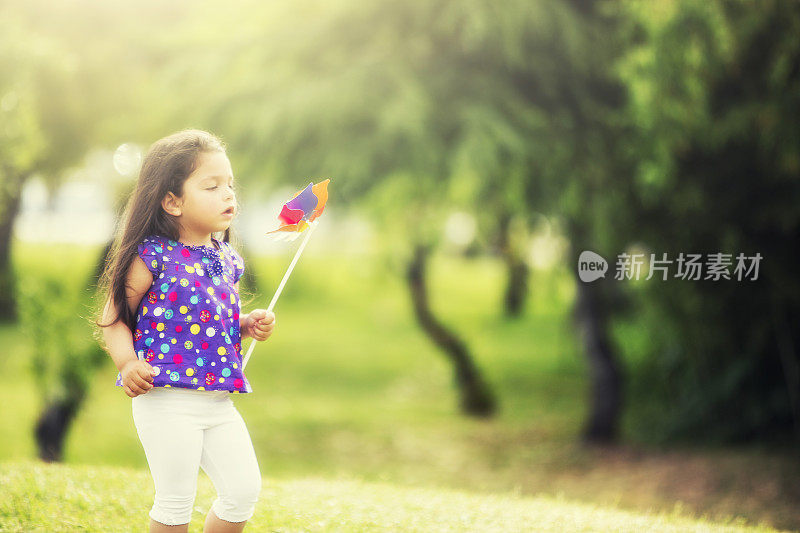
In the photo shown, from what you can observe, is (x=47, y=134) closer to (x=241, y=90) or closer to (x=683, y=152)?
(x=241, y=90)

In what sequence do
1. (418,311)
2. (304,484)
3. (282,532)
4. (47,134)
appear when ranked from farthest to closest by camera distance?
(47,134) → (418,311) → (304,484) → (282,532)

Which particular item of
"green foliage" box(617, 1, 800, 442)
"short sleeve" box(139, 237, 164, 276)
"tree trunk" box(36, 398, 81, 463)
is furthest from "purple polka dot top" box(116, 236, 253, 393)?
"tree trunk" box(36, 398, 81, 463)

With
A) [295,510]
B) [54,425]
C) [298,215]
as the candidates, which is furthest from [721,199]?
[54,425]

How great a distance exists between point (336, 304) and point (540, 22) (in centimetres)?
1494

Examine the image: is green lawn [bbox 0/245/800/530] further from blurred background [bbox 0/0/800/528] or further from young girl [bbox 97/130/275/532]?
young girl [bbox 97/130/275/532]

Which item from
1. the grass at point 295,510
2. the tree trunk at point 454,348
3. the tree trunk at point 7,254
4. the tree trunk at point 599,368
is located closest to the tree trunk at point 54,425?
Result: the grass at point 295,510

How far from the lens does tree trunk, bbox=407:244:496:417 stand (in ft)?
36.2

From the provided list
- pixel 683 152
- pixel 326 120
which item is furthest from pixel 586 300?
pixel 326 120

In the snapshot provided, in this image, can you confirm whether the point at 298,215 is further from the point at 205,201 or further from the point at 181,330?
the point at 181,330

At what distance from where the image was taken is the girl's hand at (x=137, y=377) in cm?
240

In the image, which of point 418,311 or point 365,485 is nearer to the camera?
point 365,485

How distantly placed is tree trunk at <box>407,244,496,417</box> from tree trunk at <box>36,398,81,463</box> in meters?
4.70

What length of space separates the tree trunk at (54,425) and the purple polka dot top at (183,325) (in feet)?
19.9

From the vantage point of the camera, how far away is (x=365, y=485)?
195 inches
